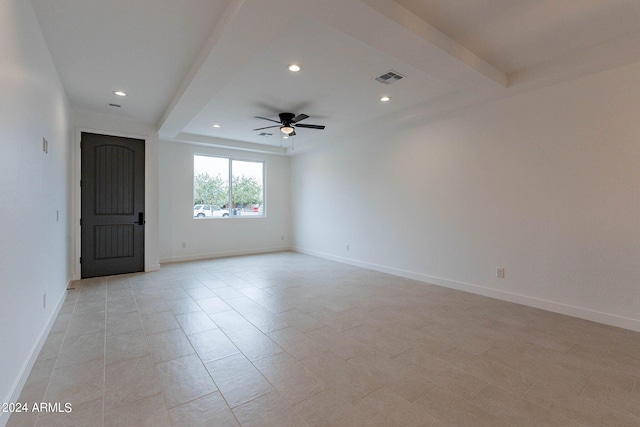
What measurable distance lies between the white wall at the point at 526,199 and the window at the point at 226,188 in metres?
3.16

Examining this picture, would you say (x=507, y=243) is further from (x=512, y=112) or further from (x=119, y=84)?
(x=119, y=84)

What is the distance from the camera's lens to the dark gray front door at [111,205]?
4.88 m

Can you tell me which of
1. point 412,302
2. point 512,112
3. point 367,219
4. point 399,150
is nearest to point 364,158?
point 399,150

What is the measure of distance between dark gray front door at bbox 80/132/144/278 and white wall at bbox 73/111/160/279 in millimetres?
80

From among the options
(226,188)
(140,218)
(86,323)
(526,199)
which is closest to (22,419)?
(86,323)

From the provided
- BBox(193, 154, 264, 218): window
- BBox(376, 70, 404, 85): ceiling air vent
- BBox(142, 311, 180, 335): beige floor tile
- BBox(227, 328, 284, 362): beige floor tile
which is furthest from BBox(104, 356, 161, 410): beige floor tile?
BBox(193, 154, 264, 218): window

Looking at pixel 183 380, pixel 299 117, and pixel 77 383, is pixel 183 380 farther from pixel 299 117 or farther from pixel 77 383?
pixel 299 117

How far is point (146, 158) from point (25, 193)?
3.55 metres

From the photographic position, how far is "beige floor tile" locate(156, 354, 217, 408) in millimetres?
1911

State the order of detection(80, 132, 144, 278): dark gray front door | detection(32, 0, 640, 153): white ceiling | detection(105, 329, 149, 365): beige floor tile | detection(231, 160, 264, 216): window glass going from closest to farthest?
detection(32, 0, 640, 153): white ceiling, detection(105, 329, 149, 365): beige floor tile, detection(80, 132, 144, 278): dark gray front door, detection(231, 160, 264, 216): window glass

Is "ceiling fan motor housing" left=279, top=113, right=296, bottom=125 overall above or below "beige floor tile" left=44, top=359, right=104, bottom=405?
above

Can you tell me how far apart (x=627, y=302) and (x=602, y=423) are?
2.01 meters

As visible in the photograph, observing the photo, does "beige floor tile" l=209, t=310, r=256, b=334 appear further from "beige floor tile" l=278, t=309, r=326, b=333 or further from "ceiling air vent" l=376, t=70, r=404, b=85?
"ceiling air vent" l=376, t=70, r=404, b=85

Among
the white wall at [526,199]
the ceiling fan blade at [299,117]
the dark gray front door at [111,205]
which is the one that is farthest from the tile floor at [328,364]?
the ceiling fan blade at [299,117]
